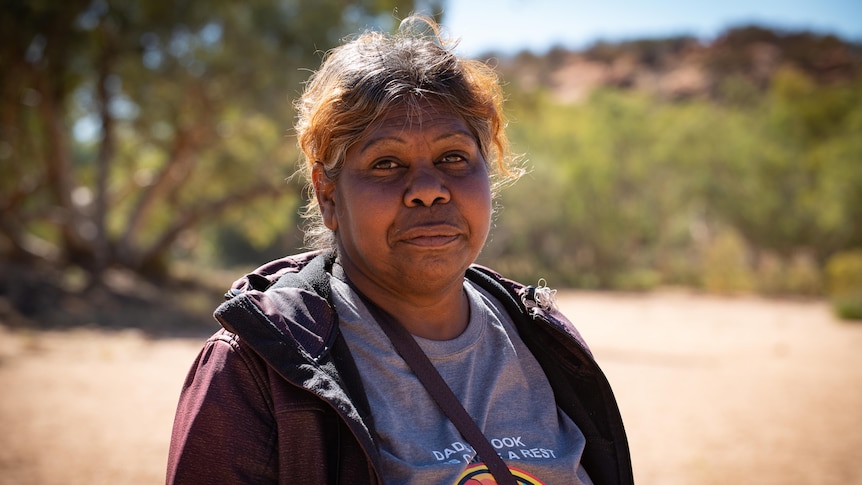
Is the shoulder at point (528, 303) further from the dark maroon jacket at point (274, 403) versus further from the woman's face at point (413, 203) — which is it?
the dark maroon jacket at point (274, 403)

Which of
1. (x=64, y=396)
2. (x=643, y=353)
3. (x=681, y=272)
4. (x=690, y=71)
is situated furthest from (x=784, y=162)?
(x=690, y=71)

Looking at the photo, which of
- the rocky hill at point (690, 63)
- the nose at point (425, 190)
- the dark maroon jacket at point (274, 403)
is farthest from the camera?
the rocky hill at point (690, 63)

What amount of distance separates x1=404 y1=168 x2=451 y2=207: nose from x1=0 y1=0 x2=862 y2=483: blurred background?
344 centimetres

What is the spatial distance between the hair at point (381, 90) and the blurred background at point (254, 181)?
3.17 m

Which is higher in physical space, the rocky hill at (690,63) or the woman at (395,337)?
the rocky hill at (690,63)

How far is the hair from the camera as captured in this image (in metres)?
1.65

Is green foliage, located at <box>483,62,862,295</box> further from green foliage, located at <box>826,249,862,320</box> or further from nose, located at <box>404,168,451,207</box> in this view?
nose, located at <box>404,168,451,207</box>

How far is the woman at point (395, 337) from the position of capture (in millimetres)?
1328

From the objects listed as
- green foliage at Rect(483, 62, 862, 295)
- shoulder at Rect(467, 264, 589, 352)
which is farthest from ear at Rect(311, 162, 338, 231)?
green foliage at Rect(483, 62, 862, 295)

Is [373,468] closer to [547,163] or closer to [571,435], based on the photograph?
[571,435]

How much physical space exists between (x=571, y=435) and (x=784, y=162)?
26.9 meters

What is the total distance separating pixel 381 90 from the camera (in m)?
1.65

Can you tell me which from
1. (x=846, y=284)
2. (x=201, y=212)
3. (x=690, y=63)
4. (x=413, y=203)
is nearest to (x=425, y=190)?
(x=413, y=203)

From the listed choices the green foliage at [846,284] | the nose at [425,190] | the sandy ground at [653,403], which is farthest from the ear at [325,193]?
the green foliage at [846,284]
